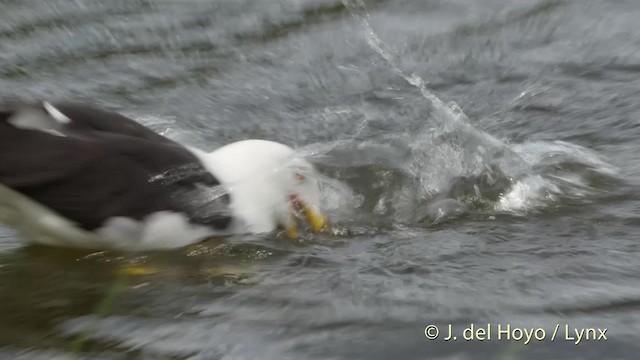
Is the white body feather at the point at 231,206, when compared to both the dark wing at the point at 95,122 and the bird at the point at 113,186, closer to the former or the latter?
the bird at the point at 113,186

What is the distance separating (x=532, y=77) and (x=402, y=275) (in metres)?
2.68

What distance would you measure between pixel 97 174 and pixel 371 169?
1.53 metres

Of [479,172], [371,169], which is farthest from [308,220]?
[479,172]

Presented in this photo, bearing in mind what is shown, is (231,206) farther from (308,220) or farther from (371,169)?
(371,169)

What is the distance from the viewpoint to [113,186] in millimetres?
3846

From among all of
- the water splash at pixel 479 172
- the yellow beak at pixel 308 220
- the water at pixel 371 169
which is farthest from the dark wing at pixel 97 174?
the water splash at pixel 479 172

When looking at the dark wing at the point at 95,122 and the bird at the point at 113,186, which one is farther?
the dark wing at the point at 95,122

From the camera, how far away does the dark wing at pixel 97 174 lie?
3686 millimetres

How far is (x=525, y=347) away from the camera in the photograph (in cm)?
310

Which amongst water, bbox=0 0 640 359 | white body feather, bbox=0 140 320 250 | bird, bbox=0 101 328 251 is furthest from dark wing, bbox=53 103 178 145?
water, bbox=0 0 640 359

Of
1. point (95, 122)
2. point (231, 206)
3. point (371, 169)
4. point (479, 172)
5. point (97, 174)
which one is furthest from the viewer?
point (371, 169)

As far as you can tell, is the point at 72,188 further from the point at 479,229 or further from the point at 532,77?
the point at 532,77

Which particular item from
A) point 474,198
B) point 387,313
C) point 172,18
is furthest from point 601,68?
point 387,313

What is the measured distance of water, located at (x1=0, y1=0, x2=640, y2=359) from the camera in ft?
10.8
